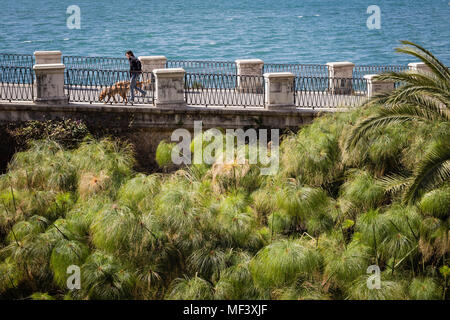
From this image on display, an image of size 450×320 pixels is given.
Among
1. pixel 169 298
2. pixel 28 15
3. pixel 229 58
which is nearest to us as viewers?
pixel 169 298

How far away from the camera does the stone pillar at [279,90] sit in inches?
576

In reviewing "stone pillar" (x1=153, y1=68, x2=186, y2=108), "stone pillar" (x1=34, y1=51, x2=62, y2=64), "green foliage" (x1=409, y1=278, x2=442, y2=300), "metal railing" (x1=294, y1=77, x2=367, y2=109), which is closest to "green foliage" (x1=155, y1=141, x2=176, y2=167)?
"stone pillar" (x1=153, y1=68, x2=186, y2=108)

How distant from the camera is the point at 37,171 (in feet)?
41.4

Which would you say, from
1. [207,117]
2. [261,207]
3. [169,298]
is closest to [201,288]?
[169,298]

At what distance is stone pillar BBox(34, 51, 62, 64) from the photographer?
17.7 meters

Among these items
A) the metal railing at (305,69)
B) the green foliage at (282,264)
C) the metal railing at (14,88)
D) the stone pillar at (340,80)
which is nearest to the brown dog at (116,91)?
the metal railing at (14,88)

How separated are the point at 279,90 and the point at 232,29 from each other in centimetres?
4750

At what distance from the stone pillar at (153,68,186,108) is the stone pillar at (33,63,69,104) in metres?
1.97

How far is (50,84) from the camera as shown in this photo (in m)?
14.3

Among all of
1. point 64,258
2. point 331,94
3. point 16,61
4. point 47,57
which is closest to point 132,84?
point 47,57

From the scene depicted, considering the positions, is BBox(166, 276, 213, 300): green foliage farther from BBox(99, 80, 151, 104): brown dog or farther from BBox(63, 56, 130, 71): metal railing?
BBox(63, 56, 130, 71): metal railing

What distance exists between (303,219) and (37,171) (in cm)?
492

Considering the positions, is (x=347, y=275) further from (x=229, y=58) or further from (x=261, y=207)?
(x=229, y=58)

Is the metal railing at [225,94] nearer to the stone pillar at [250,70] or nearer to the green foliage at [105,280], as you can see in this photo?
the stone pillar at [250,70]
